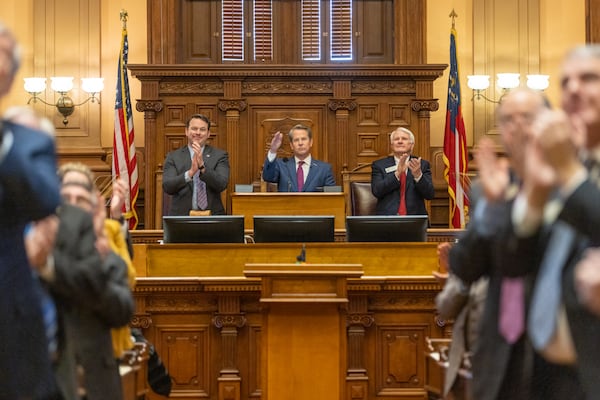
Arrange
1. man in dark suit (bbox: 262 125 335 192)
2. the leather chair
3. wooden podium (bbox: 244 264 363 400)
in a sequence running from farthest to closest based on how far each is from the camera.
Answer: the leather chair, man in dark suit (bbox: 262 125 335 192), wooden podium (bbox: 244 264 363 400)

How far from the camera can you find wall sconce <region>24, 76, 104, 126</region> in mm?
11312

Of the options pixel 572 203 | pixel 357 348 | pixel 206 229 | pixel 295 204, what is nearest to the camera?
pixel 572 203

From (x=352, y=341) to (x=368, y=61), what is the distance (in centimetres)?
625

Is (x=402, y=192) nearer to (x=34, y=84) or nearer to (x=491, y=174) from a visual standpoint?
(x=34, y=84)

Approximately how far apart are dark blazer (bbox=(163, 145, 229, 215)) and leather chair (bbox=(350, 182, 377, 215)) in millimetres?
1523

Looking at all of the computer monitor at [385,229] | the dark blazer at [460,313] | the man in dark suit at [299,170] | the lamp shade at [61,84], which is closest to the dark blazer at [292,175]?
the man in dark suit at [299,170]

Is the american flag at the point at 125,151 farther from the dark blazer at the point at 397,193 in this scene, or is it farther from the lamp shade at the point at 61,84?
the dark blazer at the point at 397,193

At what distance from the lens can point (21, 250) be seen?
2.27 m

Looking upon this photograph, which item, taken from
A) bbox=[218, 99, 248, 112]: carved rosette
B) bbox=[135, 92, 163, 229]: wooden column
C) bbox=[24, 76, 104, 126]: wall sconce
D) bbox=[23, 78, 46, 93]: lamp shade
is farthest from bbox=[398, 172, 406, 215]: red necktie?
bbox=[23, 78, 46, 93]: lamp shade

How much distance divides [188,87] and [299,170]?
271cm

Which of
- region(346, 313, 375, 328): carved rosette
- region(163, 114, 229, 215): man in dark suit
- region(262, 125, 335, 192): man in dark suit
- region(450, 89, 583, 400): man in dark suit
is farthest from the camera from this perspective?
region(262, 125, 335, 192): man in dark suit

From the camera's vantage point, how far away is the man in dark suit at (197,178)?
25.9 ft

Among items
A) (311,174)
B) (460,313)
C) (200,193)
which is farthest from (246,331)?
(460,313)

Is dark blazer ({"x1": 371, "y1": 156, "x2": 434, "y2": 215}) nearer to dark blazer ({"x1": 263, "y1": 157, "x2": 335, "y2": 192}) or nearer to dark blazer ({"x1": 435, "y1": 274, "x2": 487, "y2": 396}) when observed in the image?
dark blazer ({"x1": 263, "y1": 157, "x2": 335, "y2": 192})
